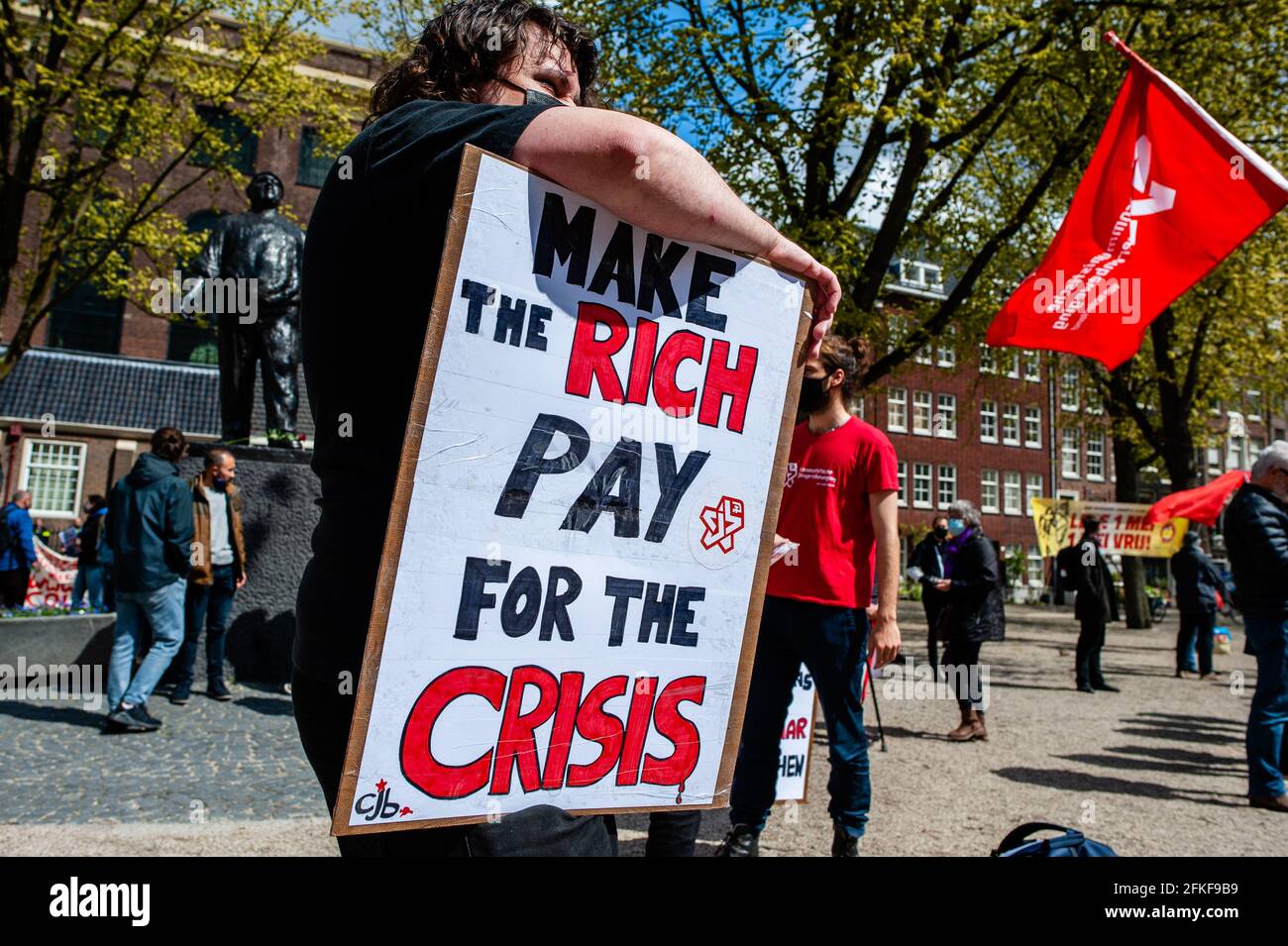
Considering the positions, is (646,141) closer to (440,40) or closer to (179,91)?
(440,40)

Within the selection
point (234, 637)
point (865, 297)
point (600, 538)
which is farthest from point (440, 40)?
point (865, 297)

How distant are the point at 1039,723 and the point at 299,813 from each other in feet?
21.6

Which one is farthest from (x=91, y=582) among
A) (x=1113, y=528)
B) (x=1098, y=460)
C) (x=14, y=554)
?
(x=1098, y=460)

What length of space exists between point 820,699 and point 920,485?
44793 mm

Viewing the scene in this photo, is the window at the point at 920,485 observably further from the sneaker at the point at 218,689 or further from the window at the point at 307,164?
the sneaker at the point at 218,689

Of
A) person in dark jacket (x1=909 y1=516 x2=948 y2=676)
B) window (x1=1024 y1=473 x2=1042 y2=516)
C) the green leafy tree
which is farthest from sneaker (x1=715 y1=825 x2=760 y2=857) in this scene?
window (x1=1024 y1=473 x2=1042 y2=516)

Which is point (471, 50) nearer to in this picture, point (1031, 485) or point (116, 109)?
point (116, 109)

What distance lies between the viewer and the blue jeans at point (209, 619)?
7.43 metres

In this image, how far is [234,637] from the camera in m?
8.01

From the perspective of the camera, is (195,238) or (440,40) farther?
(195,238)

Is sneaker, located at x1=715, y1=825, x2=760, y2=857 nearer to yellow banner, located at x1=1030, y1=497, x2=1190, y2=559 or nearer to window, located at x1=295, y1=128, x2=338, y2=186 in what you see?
yellow banner, located at x1=1030, y1=497, x2=1190, y2=559

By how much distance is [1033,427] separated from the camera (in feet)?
169

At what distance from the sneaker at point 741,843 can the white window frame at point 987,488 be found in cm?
4780

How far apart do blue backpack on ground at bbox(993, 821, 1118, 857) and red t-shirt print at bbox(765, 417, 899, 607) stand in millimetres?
1174
